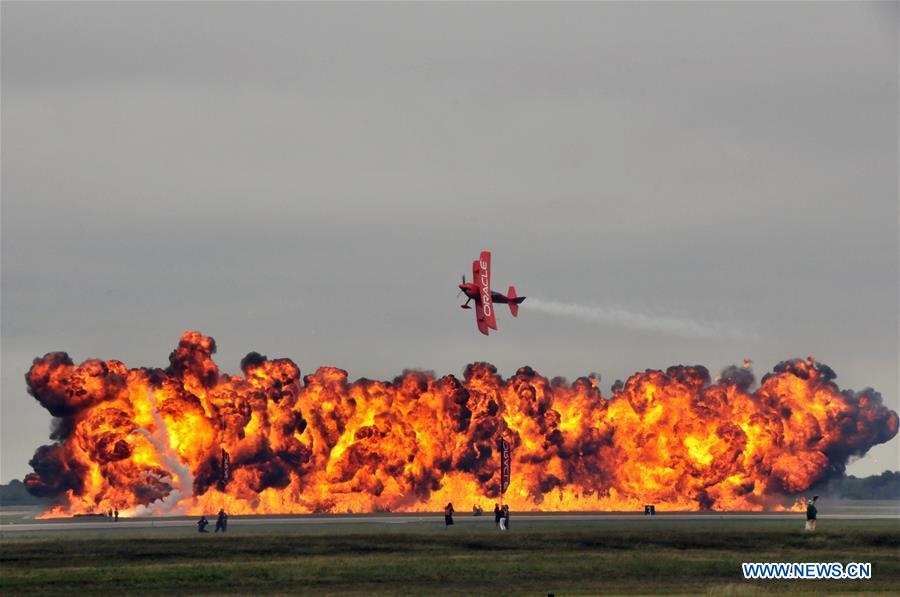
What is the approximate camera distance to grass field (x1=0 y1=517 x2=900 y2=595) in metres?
95.9

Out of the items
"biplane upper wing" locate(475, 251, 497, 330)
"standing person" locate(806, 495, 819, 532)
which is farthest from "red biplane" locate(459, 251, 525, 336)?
"standing person" locate(806, 495, 819, 532)

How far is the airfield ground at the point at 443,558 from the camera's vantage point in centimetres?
9600

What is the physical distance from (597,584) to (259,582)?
19.4 m

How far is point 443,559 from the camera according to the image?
357ft
